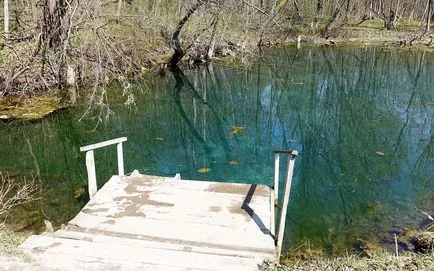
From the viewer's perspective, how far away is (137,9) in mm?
25172

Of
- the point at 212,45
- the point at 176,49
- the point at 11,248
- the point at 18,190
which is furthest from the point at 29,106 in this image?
the point at 212,45

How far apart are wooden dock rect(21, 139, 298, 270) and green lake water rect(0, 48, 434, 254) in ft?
4.19

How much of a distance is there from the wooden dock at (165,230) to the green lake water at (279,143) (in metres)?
1.28

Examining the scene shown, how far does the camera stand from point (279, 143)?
43.4ft

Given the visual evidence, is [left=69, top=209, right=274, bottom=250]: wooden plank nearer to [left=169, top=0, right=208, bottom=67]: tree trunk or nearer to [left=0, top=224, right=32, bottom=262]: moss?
[left=0, top=224, right=32, bottom=262]: moss

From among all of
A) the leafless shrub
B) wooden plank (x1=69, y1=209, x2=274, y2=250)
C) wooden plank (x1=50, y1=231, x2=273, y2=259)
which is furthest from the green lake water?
wooden plank (x1=50, y1=231, x2=273, y2=259)

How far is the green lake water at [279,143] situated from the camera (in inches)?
347

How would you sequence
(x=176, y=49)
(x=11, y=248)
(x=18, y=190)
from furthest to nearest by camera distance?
(x=176, y=49)
(x=18, y=190)
(x=11, y=248)

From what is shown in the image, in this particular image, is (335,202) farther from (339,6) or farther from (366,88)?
(339,6)

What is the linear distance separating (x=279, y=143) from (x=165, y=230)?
290 inches

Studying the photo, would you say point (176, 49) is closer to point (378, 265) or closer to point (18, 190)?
point (18, 190)

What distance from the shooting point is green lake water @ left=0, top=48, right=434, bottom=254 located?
8820mm

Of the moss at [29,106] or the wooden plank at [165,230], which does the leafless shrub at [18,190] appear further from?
the moss at [29,106]

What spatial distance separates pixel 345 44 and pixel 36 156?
2856cm
